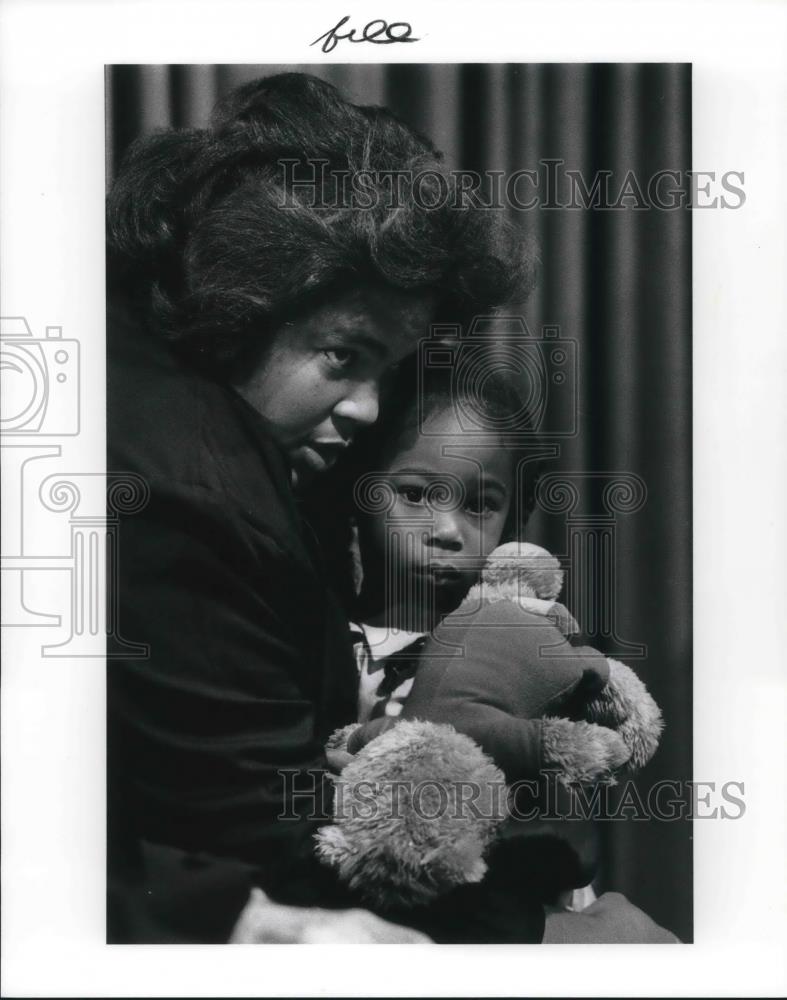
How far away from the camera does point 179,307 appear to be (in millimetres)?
1532

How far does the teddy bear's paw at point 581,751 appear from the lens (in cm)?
154

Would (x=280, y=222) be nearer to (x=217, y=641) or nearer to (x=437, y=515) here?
(x=437, y=515)

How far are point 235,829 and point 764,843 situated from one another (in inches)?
34.4

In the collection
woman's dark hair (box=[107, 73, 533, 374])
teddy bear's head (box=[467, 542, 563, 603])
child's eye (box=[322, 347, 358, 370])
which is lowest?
teddy bear's head (box=[467, 542, 563, 603])

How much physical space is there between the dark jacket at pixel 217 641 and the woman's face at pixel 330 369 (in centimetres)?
4

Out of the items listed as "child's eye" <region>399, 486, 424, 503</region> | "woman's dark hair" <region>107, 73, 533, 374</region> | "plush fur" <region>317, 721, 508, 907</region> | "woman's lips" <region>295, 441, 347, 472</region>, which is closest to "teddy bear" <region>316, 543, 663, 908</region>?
"plush fur" <region>317, 721, 508, 907</region>

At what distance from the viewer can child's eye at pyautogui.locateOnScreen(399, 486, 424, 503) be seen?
1553 mm

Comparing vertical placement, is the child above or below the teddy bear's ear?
above

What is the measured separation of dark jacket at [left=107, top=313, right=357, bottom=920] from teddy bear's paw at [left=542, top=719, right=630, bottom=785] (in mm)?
332

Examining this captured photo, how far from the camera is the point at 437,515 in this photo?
1557 mm

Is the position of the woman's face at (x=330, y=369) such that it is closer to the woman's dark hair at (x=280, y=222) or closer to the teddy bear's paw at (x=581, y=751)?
the woman's dark hair at (x=280, y=222)

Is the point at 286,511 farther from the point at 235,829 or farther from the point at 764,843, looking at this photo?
the point at 764,843

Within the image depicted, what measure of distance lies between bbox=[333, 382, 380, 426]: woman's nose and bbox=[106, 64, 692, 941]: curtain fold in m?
0.28

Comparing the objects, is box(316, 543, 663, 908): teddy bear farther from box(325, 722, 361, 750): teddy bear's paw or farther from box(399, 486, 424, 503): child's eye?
box(399, 486, 424, 503): child's eye
